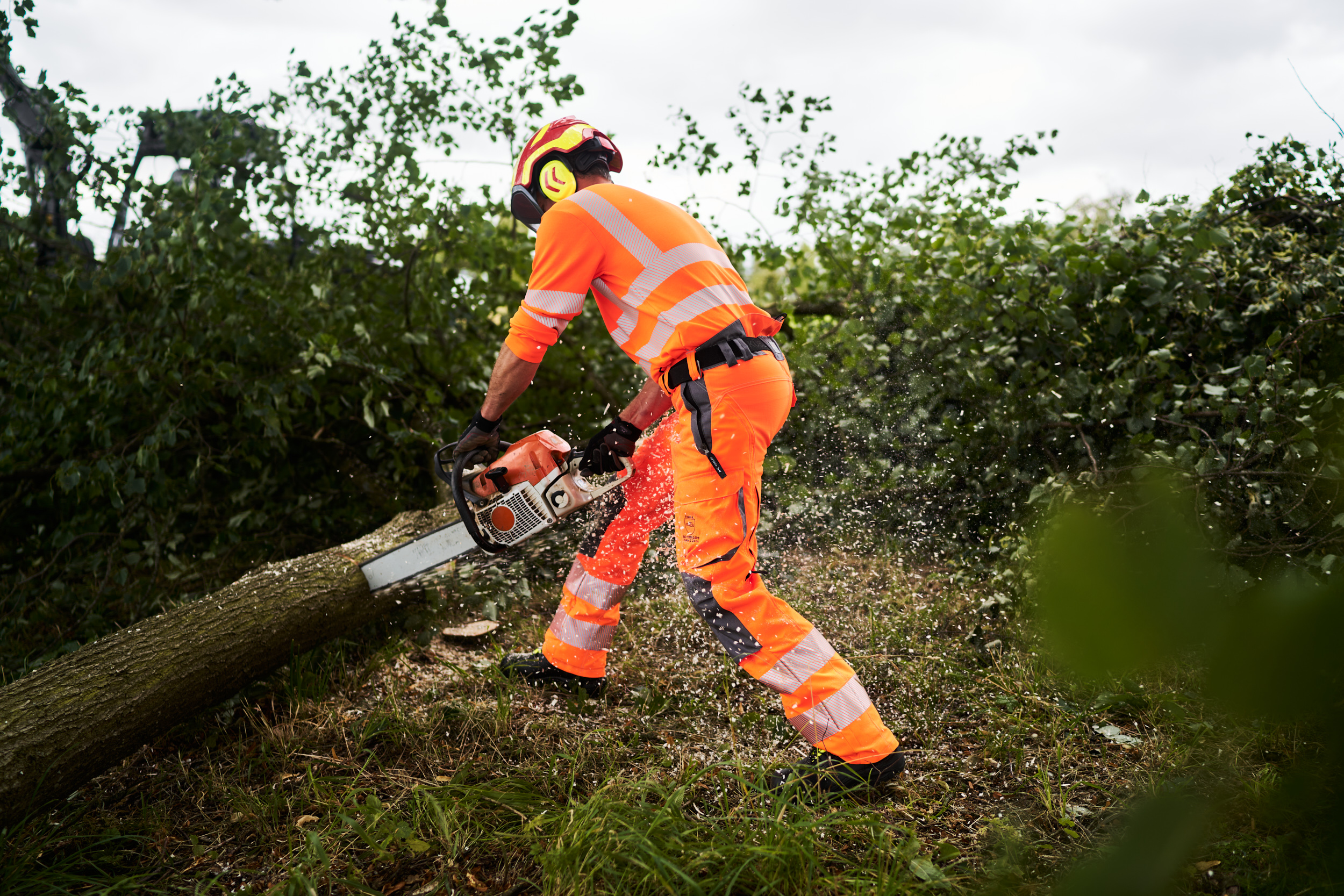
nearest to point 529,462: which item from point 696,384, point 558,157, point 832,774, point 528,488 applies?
point 528,488

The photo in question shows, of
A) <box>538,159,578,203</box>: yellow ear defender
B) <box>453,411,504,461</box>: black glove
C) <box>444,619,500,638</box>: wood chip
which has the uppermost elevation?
<box>538,159,578,203</box>: yellow ear defender

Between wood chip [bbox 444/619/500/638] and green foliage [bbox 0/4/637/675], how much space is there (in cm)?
86

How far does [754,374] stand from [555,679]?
1435 millimetres

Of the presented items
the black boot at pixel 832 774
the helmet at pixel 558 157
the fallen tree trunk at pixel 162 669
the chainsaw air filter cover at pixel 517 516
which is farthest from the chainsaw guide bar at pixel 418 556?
the black boot at pixel 832 774

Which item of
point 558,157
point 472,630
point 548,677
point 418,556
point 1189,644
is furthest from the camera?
point 472,630

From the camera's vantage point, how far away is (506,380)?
2.75 m

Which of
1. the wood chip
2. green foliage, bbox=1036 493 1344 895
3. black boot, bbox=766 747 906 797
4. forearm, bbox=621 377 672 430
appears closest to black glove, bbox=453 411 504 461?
forearm, bbox=621 377 672 430

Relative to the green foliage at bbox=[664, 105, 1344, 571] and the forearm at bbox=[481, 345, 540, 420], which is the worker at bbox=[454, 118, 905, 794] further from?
the green foliage at bbox=[664, 105, 1344, 571]

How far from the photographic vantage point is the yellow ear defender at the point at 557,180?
2855 millimetres

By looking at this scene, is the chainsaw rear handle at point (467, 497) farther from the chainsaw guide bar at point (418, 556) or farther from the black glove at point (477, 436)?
the chainsaw guide bar at point (418, 556)

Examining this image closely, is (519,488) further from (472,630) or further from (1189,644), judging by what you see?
(1189,644)

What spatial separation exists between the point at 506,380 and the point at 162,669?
144 cm

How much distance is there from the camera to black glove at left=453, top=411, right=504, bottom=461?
2883 mm

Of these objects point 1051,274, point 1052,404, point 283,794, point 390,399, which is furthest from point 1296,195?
point 283,794
